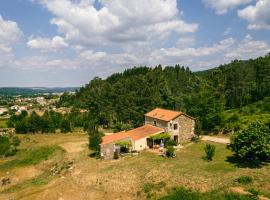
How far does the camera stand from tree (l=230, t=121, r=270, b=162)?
36.8 m

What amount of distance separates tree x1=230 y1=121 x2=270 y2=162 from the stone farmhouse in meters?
15.6

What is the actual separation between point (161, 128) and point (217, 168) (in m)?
19.6

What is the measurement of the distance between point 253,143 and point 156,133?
19.7m

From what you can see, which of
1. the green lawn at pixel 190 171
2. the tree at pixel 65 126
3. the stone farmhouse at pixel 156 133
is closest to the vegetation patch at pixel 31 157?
the stone farmhouse at pixel 156 133

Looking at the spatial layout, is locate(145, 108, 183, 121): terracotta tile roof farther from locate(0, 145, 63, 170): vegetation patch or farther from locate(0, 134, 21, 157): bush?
locate(0, 134, 21, 157): bush

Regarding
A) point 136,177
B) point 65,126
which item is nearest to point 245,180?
point 136,177

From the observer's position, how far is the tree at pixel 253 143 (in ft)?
121

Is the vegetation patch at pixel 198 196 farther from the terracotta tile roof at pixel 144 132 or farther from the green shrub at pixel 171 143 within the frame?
the terracotta tile roof at pixel 144 132

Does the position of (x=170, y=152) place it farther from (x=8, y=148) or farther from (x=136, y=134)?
(x=8, y=148)

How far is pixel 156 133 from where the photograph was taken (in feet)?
176

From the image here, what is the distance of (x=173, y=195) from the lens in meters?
31.6

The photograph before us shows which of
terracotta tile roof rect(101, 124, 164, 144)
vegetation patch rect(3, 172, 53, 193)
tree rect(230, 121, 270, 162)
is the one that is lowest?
vegetation patch rect(3, 172, 53, 193)

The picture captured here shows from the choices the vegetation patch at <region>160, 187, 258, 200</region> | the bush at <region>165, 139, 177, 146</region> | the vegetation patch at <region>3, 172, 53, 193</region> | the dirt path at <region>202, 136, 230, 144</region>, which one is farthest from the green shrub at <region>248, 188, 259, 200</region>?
the vegetation patch at <region>3, 172, 53, 193</region>

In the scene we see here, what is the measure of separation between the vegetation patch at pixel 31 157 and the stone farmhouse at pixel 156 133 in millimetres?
14488
